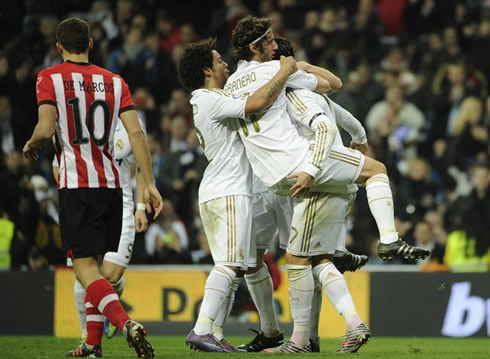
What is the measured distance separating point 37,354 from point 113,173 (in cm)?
162

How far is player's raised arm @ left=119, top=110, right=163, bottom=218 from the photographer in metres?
6.70

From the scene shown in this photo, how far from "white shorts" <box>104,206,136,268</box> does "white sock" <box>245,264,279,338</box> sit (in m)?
1.67

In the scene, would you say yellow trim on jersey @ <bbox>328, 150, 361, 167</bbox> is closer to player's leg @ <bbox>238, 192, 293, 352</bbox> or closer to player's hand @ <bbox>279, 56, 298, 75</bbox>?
player's hand @ <bbox>279, 56, 298, 75</bbox>

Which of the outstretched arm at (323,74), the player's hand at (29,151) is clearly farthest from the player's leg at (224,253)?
the player's hand at (29,151)

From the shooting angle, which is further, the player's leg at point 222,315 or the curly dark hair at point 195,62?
the player's leg at point 222,315

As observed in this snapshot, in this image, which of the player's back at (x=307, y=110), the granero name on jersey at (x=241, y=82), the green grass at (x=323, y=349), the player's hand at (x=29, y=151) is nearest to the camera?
the player's hand at (x=29, y=151)

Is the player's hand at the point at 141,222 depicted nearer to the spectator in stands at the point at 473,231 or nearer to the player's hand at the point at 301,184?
the player's hand at the point at 301,184

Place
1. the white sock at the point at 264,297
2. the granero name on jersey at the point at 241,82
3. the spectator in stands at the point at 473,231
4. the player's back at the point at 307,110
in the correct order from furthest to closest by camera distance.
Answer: the spectator in stands at the point at 473,231, the white sock at the point at 264,297, the granero name on jersey at the point at 241,82, the player's back at the point at 307,110

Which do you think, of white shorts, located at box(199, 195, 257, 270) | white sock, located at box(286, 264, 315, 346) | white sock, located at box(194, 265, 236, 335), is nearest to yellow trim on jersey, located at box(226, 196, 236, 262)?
white shorts, located at box(199, 195, 257, 270)

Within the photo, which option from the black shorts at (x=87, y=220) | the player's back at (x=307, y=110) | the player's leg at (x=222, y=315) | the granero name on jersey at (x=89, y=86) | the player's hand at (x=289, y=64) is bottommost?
the player's leg at (x=222, y=315)

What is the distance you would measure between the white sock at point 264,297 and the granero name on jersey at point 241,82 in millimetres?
1419

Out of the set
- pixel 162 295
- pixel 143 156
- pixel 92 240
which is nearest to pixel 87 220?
pixel 92 240

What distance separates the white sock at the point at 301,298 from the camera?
290 inches

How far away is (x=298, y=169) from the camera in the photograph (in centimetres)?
720
